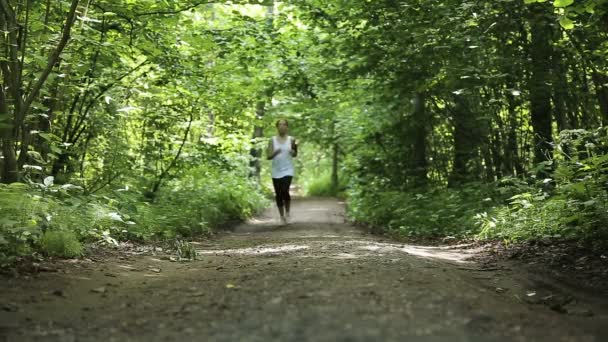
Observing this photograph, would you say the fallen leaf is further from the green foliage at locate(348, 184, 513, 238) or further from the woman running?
the woman running

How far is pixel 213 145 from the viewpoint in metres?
13.0

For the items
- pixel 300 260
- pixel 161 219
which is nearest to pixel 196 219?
pixel 161 219

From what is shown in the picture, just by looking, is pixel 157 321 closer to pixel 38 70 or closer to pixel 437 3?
pixel 38 70

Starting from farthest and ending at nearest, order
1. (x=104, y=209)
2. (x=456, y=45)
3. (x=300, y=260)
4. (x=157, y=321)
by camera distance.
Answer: (x=456, y=45) → (x=104, y=209) → (x=300, y=260) → (x=157, y=321)

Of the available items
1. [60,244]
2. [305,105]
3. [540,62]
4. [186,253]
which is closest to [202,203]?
[186,253]

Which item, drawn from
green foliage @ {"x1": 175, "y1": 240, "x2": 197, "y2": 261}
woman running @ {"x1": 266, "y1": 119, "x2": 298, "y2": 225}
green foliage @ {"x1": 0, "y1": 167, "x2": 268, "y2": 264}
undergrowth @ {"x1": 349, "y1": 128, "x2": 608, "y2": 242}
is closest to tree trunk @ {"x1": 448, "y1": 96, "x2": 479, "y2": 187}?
undergrowth @ {"x1": 349, "y1": 128, "x2": 608, "y2": 242}

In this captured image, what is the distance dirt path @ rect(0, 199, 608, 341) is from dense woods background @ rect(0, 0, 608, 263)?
1.16 metres

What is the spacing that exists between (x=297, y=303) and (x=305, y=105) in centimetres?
1256

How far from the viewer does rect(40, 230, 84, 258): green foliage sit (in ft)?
18.8

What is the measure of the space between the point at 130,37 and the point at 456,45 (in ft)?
17.8

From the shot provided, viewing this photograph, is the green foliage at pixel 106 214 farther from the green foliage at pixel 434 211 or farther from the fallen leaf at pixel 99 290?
the green foliage at pixel 434 211

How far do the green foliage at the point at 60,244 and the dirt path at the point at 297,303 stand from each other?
23cm

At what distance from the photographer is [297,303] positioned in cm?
372

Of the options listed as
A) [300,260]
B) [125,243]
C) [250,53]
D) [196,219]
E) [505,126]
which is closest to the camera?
[300,260]
